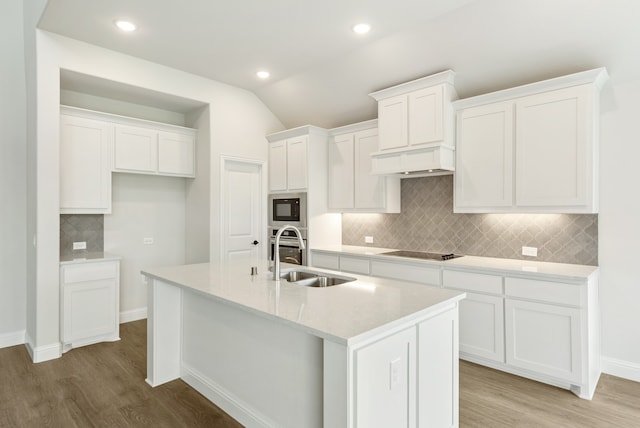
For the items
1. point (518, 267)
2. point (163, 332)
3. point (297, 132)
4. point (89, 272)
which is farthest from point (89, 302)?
point (518, 267)

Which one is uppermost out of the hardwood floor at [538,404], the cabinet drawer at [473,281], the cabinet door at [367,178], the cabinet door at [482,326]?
the cabinet door at [367,178]

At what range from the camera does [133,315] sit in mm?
4586

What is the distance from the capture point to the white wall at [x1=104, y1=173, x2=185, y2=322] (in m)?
4.48

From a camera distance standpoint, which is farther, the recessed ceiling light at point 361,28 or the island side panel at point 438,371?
the recessed ceiling light at point 361,28

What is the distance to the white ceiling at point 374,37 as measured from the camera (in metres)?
2.80

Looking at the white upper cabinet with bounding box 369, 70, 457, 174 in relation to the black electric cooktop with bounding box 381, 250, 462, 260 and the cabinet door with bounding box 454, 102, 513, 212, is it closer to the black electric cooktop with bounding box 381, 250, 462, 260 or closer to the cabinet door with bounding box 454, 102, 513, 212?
the cabinet door with bounding box 454, 102, 513, 212

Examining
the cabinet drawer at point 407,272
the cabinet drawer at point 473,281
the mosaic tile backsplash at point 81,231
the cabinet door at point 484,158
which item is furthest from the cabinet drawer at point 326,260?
the mosaic tile backsplash at point 81,231

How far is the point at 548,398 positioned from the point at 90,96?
5422 mm

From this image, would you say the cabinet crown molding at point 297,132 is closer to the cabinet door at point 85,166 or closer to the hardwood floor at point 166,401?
the cabinet door at point 85,166

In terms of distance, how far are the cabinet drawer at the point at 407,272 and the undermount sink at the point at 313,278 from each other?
128 centimetres

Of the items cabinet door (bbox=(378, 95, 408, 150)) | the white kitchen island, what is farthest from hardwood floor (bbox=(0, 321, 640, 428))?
Answer: cabinet door (bbox=(378, 95, 408, 150))

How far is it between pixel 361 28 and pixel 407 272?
238cm

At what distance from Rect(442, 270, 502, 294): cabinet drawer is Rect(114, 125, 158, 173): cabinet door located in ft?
11.7

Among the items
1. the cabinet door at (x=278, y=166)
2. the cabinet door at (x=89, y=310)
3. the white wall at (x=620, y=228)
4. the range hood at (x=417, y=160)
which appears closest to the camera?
the white wall at (x=620, y=228)
